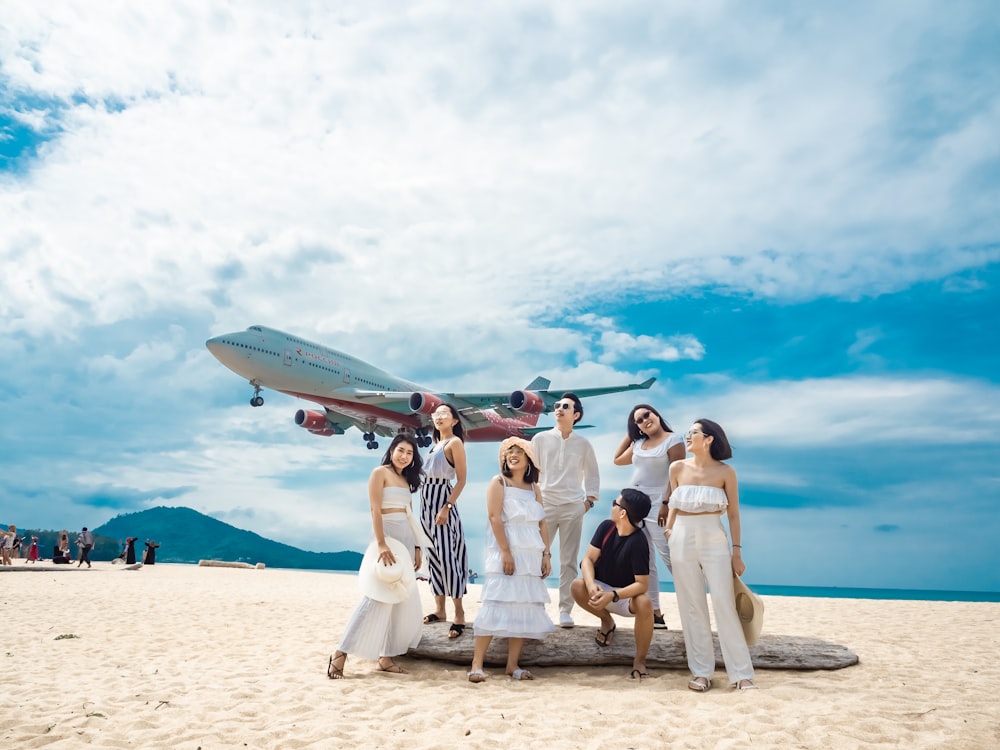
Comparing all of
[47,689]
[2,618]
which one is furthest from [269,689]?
[2,618]

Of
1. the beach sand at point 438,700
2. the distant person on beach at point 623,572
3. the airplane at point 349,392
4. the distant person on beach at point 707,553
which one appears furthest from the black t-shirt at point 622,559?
the airplane at point 349,392

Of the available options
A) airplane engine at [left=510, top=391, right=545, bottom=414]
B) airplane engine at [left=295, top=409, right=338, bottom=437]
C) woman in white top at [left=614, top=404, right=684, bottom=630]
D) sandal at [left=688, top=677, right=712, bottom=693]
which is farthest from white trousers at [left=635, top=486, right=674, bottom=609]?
airplane engine at [left=295, top=409, right=338, bottom=437]

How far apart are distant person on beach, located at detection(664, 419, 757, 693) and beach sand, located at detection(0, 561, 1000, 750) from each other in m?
0.22

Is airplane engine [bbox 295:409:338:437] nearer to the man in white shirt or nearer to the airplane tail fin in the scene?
the airplane tail fin

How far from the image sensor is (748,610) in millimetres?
4711

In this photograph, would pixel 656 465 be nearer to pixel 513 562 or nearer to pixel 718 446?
pixel 718 446

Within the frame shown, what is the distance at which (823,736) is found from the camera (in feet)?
11.8

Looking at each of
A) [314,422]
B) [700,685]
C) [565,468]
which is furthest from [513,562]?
[314,422]

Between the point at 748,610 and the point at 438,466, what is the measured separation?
2505 millimetres

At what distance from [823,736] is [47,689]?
5.17 m

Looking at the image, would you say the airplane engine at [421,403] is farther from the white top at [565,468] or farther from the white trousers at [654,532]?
the white trousers at [654,532]

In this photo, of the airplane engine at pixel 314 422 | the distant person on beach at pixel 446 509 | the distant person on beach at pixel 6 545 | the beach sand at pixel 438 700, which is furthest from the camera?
the airplane engine at pixel 314 422

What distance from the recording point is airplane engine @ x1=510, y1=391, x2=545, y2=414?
26.5 metres

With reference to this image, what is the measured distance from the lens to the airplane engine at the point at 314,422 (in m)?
31.8
